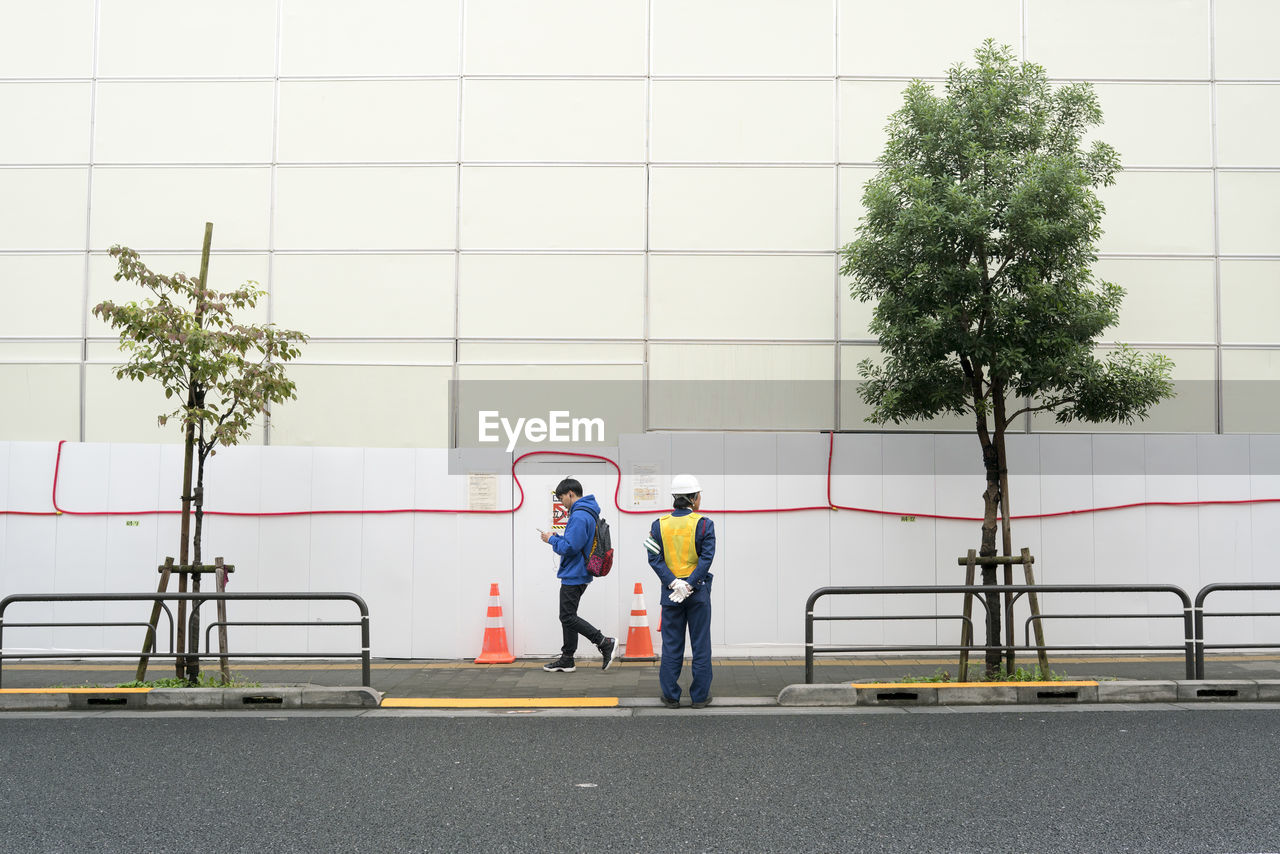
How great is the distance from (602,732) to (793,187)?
6.88 meters

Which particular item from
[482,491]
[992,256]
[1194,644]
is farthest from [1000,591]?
[482,491]

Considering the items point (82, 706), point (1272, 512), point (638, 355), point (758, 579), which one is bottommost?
point (82, 706)

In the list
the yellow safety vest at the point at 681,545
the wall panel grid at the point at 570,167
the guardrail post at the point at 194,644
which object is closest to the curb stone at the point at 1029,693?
the yellow safety vest at the point at 681,545

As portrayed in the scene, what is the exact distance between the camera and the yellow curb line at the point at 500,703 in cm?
796

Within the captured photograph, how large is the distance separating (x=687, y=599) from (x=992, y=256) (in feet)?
14.0

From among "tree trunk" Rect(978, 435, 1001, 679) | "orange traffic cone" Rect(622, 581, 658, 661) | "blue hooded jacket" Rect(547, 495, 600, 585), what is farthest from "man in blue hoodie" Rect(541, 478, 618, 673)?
"tree trunk" Rect(978, 435, 1001, 679)

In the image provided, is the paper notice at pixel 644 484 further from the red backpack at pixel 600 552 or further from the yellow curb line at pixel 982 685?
the yellow curb line at pixel 982 685

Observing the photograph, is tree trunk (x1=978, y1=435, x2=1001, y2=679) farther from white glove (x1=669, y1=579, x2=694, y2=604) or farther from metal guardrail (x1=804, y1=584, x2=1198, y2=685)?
white glove (x1=669, y1=579, x2=694, y2=604)

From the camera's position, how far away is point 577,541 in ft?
31.0

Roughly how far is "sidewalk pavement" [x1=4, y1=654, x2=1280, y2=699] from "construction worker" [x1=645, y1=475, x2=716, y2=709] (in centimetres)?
45

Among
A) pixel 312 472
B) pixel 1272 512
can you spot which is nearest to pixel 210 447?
pixel 312 472

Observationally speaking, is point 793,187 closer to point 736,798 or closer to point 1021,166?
point 1021,166

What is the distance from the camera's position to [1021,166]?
866 centimetres

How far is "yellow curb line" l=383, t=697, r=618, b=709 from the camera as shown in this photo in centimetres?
796
